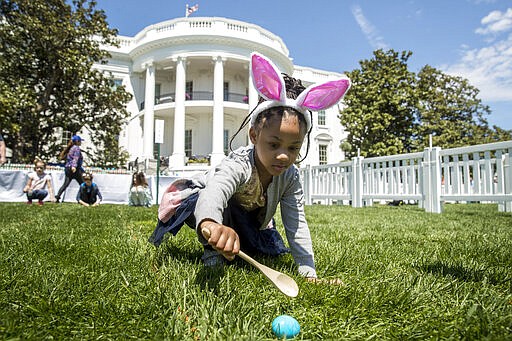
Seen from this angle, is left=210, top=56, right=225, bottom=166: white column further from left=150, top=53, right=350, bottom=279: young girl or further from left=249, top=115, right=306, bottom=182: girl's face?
left=249, top=115, right=306, bottom=182: girl's face

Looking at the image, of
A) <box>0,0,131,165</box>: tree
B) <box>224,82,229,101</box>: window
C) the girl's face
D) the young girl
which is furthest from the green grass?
<box>224,82,229,101</box>: window

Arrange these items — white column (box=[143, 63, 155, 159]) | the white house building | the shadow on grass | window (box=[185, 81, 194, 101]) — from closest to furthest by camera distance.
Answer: the shadow on grass
white column (box=[143, 63, 155, 159])
the white house building
window (box=[185, 81, 194, 101])

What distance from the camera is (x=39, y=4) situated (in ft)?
44.4

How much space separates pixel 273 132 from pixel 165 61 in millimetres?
21343

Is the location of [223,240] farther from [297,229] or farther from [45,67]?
[45,67]

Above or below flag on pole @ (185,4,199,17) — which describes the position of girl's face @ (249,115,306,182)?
below

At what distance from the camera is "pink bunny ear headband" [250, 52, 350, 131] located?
1577 mm

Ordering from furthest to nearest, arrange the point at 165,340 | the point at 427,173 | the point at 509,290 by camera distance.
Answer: the point at 427,173 < the point at 509,290 < the point at 165,340

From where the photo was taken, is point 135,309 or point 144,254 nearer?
point 135,309

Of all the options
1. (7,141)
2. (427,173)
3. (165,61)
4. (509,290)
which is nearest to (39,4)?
(7,141)

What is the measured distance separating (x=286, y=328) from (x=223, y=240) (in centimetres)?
32

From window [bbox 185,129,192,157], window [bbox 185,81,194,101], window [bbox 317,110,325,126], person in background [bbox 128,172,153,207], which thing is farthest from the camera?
window [bbox 317,110,325,126]

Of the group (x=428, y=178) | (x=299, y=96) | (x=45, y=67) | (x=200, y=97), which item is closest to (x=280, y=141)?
(x=299, y=96)

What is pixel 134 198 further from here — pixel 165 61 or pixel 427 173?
pixel 165 61
